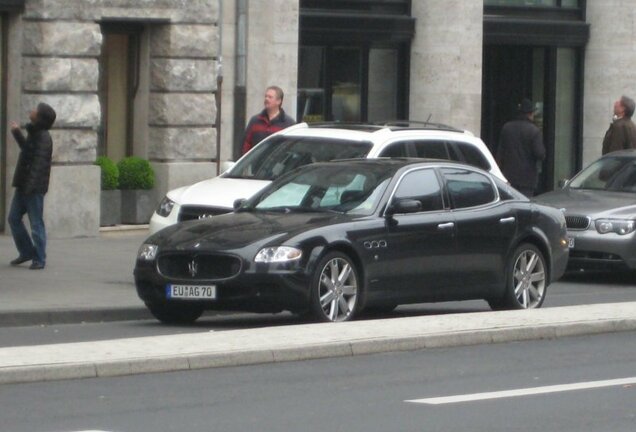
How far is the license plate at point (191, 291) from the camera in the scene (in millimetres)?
14312

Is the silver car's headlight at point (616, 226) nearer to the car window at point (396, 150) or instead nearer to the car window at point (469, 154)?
the car window at point (469, 154)

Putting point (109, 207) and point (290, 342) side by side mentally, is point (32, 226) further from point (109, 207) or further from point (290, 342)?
point (290, 342)

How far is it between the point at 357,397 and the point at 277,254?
345 cm

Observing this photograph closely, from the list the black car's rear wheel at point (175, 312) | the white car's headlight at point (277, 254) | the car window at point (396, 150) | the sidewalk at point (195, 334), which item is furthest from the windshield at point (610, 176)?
the white car's headlight at point (277, 254)

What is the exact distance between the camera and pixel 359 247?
1462 centimetres

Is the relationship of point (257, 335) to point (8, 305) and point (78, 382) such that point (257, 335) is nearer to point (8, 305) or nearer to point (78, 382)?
point (78, 382)

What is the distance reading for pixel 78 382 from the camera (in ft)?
37.2

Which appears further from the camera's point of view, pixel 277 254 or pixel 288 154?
pixel 288 154

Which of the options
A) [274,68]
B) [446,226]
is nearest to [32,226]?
[446,226]

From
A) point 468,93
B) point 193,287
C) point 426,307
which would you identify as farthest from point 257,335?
point 468,93

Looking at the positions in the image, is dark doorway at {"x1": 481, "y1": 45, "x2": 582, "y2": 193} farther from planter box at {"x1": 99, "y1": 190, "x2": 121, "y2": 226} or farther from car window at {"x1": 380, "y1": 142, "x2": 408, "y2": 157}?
car window at {"x1": 380, "y1": 142, "x2": 408, "y2": 157}

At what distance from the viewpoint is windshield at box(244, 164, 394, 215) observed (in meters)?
15.1

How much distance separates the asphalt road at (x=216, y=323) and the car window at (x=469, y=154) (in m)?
1.54

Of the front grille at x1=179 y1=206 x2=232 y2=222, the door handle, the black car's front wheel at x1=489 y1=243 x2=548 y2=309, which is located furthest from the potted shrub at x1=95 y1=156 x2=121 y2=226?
the door handle
